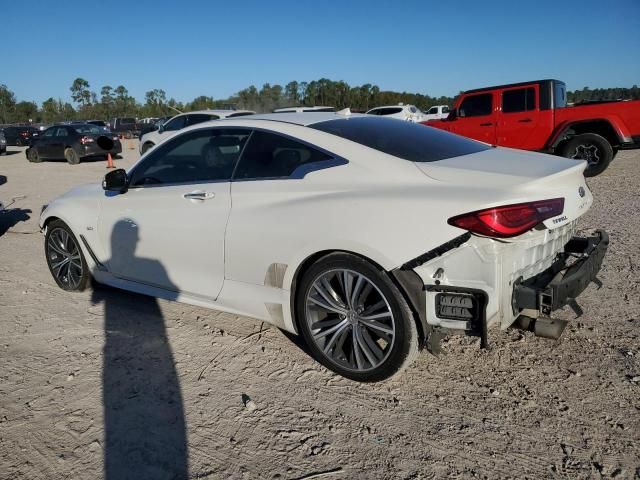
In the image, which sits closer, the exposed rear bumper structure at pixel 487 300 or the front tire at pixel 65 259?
the exposed rear bumper structure at pixel 487 300

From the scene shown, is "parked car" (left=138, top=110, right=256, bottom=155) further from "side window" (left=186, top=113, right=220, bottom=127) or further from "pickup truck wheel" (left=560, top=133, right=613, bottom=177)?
"pickup truck wheel" (left=560, top=133, right=613, bottom=177)

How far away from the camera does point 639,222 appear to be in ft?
20.7

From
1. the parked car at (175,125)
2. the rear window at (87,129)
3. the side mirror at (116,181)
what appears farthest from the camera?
the rear window at (87,129)

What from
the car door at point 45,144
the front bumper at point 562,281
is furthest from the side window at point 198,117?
the front bumper at point 562,281

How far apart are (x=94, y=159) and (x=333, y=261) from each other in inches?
781

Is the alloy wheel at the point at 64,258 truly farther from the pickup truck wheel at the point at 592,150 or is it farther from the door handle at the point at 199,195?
the pickup truck wheel at the point at 592,150

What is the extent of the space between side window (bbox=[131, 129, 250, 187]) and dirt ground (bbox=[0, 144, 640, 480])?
1.16 metres

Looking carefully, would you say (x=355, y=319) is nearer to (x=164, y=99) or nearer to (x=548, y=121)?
(x=548, y=121)

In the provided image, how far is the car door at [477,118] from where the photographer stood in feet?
37.1

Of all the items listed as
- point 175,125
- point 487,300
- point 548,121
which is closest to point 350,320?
point 487,300

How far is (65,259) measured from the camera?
4750 mm

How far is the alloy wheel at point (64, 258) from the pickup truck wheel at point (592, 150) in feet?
30.3

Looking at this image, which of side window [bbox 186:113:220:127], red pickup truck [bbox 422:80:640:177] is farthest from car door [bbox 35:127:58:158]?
red pickup truck [bbox 422:80:640:177]

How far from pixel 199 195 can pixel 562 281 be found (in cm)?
240
